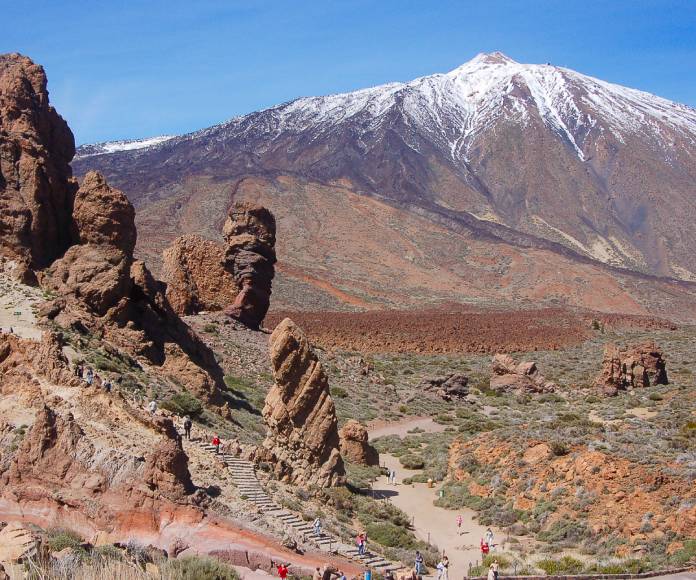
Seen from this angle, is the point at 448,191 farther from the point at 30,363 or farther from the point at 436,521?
the point at 30,363

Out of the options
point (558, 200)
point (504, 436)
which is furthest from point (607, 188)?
point (504, 436)

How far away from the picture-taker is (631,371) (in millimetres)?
37594

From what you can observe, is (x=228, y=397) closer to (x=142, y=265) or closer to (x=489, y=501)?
(x=142, y=265)

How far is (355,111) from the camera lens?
187875mm

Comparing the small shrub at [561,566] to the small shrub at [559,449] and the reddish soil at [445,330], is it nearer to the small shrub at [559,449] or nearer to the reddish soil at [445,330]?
the small shrub at [559,449]

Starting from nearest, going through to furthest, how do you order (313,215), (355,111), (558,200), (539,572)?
(539,572)
(313,215)
(558,200)
(355,111)

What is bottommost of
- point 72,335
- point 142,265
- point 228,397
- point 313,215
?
point 228,397

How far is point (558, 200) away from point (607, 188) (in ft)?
56.1

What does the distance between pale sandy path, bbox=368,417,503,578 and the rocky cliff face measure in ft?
49.7

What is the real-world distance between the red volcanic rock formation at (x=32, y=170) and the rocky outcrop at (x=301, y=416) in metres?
8.48

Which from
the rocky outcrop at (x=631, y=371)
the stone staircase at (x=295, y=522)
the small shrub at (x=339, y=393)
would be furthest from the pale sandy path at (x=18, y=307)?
the rocky outcrop at (x=631, y=371)

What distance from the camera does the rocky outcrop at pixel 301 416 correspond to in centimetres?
1972

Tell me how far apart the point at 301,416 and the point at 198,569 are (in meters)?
9.40

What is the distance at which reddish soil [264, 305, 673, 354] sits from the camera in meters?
55.5
